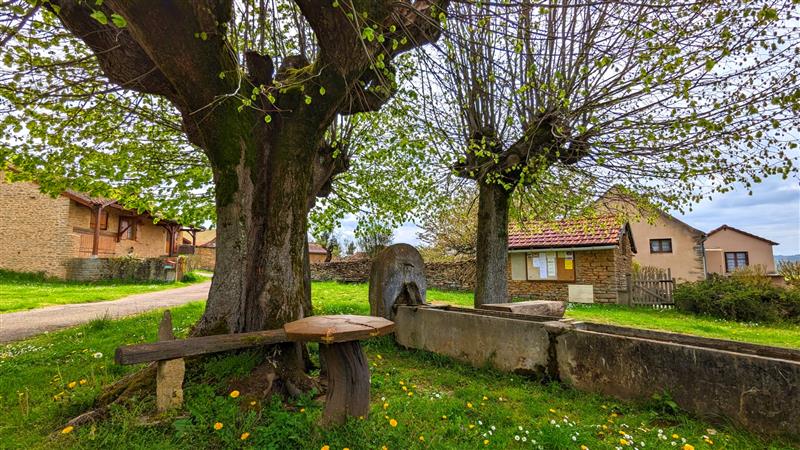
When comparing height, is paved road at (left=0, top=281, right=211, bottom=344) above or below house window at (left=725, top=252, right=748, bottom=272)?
below

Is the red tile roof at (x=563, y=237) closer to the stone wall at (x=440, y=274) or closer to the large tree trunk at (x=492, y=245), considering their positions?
the stone wall at (x=440, y=274)

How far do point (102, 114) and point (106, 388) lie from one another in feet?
16.3

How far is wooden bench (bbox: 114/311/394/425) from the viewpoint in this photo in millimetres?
3010

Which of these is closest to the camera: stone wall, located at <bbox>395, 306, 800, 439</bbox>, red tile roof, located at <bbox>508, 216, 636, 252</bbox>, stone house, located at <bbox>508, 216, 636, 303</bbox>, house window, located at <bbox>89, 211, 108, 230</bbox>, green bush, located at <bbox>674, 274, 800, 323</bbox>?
stone wall, located at <bbox>395, 306, 800, 439</bbox>

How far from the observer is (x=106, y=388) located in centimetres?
372

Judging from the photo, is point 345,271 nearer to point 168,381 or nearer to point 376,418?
point 168,381

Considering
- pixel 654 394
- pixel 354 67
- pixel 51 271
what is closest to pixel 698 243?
pixel 654 394

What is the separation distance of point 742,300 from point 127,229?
3162cm

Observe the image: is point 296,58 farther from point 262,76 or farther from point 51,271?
point 51,271

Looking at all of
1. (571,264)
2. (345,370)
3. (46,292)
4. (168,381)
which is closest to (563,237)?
(571,264)

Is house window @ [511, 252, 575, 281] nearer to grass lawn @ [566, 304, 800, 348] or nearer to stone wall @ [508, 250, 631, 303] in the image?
stone wall @ [508, 250, 631, 303]

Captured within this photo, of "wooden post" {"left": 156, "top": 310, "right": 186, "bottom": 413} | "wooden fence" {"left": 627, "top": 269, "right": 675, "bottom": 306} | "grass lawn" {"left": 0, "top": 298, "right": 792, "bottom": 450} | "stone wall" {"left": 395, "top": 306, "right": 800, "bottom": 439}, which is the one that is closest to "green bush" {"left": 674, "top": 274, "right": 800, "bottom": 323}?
"wooden fence" {"left": 627, "top": 269, "right": 675, "bottom": 306}

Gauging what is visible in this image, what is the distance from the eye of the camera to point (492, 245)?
8578 mm

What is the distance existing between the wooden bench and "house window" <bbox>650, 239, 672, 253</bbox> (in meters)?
28.1
